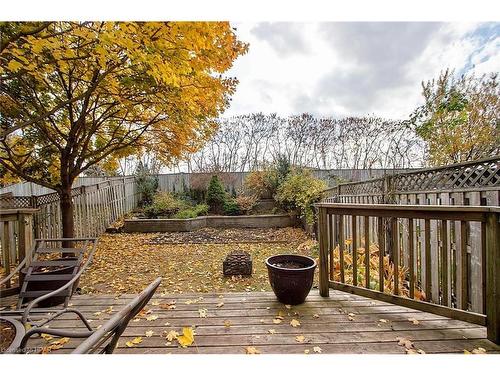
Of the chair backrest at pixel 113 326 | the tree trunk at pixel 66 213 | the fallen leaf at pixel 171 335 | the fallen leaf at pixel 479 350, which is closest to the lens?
the chair backrest at pixel 113 326

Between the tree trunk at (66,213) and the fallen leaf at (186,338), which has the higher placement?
the tree trunk at (66,213)

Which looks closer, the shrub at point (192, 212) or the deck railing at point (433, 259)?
the deck railing at point (433, 259)

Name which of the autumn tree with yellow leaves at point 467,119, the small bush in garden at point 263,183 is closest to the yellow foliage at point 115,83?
the small bush in garden at point 263,183

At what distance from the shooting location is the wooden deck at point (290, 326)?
1755 millimetres

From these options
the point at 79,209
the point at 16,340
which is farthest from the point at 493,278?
the point at 79,209

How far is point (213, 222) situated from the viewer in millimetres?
8141

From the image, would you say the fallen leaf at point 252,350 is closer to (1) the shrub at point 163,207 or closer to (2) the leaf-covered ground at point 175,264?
(2) the leaf-covered ground at point 175,264

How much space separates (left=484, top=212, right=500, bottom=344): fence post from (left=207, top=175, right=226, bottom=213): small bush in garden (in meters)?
7.61

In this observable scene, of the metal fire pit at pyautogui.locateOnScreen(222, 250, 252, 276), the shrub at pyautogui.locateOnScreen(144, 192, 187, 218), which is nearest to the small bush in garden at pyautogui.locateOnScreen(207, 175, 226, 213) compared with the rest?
the shrub at pyautogui.locateOnScreen(144, 192, 187, 218)

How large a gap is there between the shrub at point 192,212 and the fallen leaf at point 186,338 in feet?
20.3

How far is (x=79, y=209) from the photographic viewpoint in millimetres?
5859
